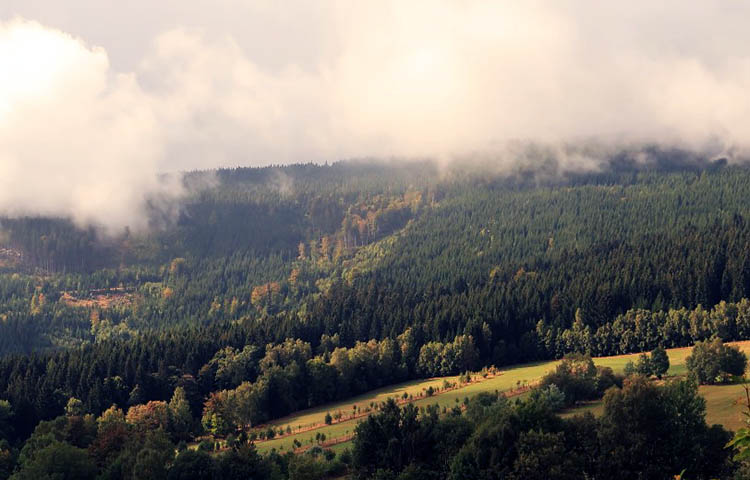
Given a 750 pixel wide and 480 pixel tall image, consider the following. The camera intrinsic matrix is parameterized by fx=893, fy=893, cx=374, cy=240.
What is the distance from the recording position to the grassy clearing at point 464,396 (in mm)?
127125

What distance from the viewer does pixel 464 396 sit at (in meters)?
158

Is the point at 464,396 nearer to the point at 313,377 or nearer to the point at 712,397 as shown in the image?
the point at 313,377

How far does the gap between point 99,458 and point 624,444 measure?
69453 millimetres

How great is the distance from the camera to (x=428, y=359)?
19750 centimetres

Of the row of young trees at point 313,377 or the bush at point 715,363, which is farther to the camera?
the row of young trees at point 313,377

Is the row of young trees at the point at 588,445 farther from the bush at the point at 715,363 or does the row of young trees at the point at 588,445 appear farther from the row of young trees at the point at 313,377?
the row of young trees at the point at 313,377

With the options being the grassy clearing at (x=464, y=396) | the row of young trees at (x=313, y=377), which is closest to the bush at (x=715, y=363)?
the grassy clearing at (x=464, y=396)

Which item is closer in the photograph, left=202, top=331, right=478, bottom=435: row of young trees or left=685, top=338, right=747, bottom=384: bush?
left=685, top=338, right=747, bottom=384: bush

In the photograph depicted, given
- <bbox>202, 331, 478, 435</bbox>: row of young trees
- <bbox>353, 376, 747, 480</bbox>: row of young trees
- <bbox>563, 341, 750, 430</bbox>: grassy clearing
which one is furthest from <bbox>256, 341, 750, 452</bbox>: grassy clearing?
<bbox>353, 376, 747, 480</bbox>: row of young trees

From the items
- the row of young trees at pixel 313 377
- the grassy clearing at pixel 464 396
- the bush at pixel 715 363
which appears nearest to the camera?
the grassy clearing at pixel 464 396

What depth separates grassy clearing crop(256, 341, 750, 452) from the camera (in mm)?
127125

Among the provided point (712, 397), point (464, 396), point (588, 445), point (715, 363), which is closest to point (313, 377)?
point (464, 396)

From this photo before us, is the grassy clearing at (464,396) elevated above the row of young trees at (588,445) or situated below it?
below

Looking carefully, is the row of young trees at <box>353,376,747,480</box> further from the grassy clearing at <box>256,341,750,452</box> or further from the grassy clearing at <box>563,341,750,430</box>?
the grassy clearing at <box>256,341,750,452</box>
